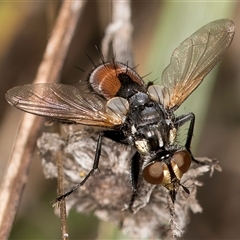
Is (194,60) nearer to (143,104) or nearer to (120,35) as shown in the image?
(143,104)

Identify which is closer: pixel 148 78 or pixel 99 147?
pixel 99 147

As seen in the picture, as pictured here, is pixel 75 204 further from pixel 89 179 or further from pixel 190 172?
pixel 190 172

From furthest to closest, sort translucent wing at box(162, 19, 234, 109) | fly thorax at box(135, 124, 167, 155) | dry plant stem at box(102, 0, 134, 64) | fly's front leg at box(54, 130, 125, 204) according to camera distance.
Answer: dry plant stem at box(102, 0, 134, 64) → translucent wing at box(162, 19, 234, 109) → fly's front leg at box(54, 130, 125, 204) → fly thorax at box(135, 124, 167, 155)

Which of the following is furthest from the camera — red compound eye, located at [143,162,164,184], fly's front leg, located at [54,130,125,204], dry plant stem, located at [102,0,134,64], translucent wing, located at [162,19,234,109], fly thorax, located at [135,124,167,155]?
dry plant stem, located at [102,0,134,64]

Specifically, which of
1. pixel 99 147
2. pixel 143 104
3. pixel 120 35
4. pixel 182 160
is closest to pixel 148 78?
pixel 120 35

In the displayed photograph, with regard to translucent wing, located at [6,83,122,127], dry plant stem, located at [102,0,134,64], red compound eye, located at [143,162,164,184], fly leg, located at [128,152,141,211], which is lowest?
fly leg, located at [128,152,141,211]

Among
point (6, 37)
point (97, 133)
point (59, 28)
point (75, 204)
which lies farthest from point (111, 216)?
point (6, 37)

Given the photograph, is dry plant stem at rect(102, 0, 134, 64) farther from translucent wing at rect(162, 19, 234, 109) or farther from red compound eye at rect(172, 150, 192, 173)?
red compound eye at rect(172, 150, 192, 173)

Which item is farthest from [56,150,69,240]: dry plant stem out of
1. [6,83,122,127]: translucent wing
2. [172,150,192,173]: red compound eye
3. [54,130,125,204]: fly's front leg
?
[172,150,192,173]: red compound eye
